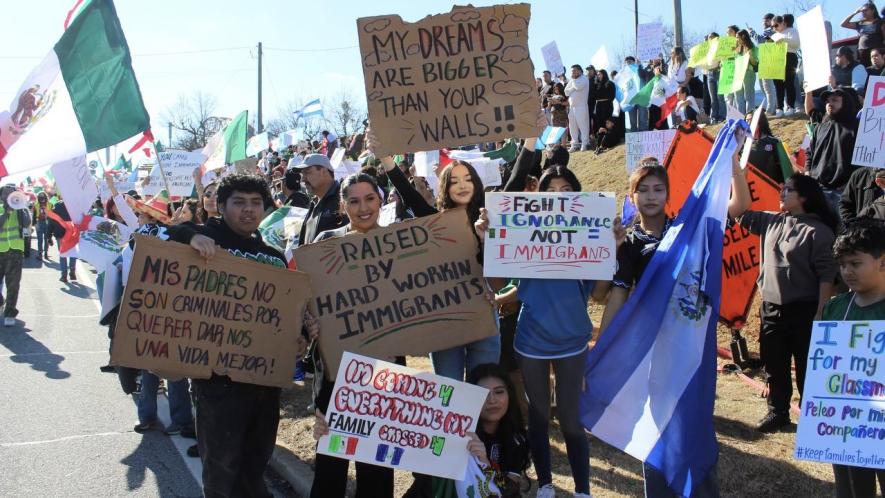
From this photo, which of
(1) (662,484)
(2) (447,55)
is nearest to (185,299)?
(2) (447,55)

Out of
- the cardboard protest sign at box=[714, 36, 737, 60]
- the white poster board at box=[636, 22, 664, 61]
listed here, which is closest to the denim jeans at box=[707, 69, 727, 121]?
the cardboard protest sign at box=[714, 36, 737, 60]

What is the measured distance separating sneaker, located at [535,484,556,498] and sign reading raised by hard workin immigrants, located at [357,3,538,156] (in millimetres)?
1985

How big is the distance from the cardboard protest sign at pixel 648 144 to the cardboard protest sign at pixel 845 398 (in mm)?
5919

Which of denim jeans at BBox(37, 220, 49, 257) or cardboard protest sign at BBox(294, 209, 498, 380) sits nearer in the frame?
cardboard protest sign at BBox(294, 209, 498, 380)

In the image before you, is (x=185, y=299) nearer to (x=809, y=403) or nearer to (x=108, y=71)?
(x=809, y=403)

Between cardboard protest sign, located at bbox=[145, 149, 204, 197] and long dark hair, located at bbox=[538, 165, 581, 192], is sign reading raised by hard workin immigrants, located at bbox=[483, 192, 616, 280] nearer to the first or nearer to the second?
long dark hair, located at bbox=[538, 165, 581, 192]

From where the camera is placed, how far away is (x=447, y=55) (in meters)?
4.29

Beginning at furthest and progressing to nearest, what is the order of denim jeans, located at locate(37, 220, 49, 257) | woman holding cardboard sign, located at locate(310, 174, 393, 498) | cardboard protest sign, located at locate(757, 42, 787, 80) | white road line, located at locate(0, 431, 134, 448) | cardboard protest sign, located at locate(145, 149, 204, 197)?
denim jeans, located at locate(37, 220, 49, 257) → cardboard protest sign, located at locate(145, 149, 204, 197) → cardboard protest sign, located at locate(757, 42, 787, 80) → white road line, located at locate(0, 431, 134, 448) → woman holding cardboard sign, located at locate(310, 174, 393, 498)

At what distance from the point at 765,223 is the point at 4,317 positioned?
11037 millimetres

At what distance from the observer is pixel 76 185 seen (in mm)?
9836

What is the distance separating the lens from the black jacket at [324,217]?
204 inches

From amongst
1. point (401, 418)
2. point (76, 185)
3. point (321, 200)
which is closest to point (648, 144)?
point (321, 200)

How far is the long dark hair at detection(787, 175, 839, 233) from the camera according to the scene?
5.26 meters

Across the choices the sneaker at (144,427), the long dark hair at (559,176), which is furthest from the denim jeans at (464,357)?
the sneaker at (144,427)
